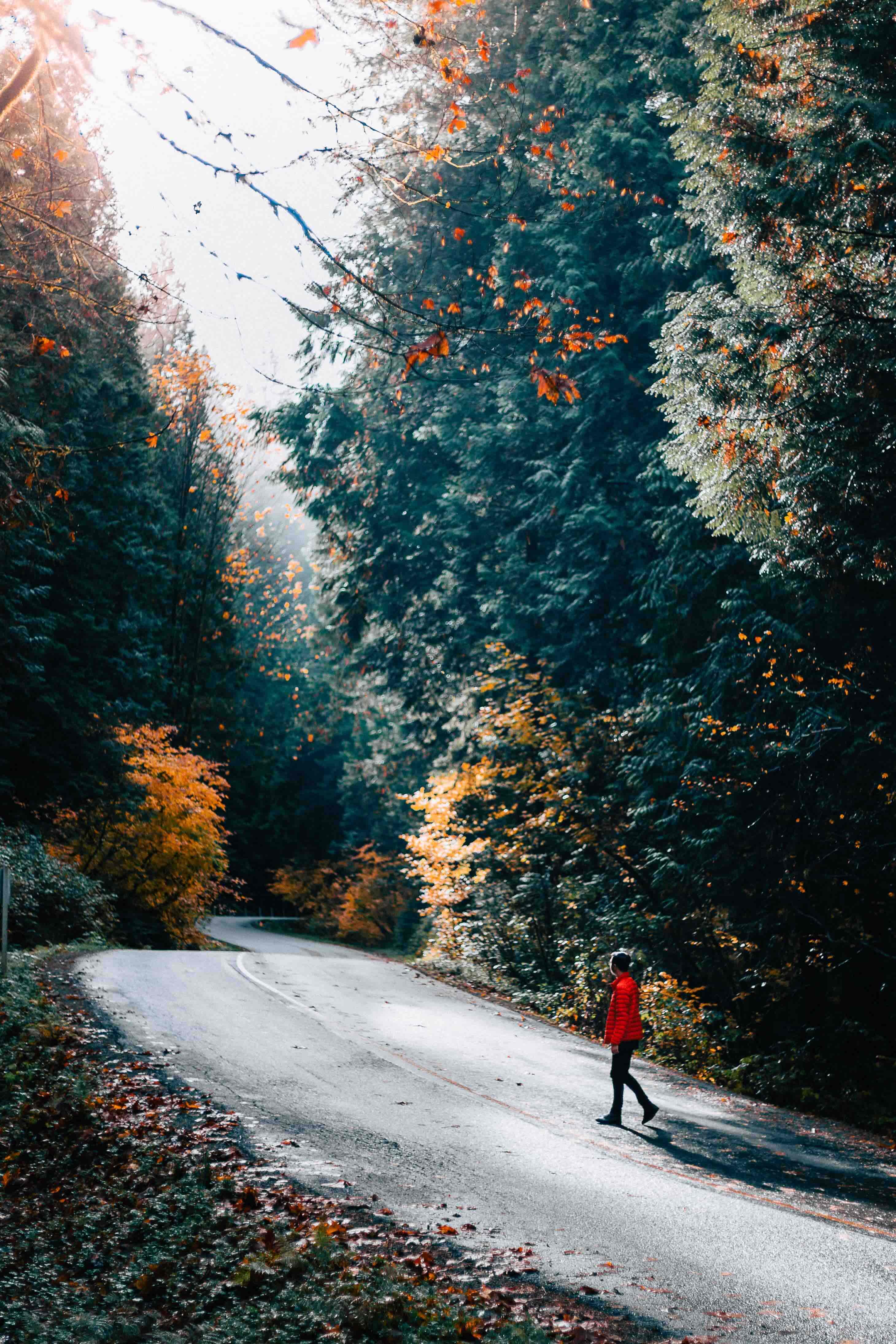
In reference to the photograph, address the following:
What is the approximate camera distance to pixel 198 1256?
607 centimetres

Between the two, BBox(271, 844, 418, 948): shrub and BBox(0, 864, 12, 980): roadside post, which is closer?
BBox(0, 864, 12, 980): roadside post

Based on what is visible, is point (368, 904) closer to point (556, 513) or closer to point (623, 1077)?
point (556, 513)

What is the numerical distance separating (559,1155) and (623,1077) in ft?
5.71

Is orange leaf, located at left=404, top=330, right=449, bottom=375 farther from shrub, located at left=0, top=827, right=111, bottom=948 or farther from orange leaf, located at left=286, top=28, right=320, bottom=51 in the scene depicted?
shrub, located at left=0, top=827, right=111, bottom=948

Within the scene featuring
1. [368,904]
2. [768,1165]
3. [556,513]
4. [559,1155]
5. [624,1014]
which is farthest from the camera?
[368,904]

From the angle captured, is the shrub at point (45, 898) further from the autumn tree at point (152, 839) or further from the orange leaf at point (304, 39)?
the orange leaf at point (304, 39)

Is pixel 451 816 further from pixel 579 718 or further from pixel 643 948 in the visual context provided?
pixel 643 948

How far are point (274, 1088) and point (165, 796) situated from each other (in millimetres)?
16845

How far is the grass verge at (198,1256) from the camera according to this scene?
5.23m

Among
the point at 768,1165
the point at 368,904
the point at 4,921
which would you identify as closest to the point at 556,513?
the point at 4,921

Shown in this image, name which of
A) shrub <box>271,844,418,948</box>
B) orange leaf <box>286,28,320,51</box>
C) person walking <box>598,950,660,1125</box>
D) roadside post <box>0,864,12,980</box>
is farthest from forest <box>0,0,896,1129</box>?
shrub <box>271,844,418,948</box>

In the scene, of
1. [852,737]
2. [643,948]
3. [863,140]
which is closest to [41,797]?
[643,948]

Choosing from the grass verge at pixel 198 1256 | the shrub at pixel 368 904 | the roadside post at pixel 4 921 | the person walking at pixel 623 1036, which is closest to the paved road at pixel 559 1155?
the person walking at pixel 623 1036

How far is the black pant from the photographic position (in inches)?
410
